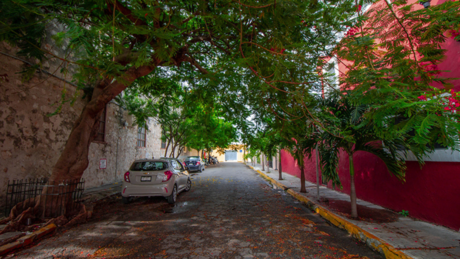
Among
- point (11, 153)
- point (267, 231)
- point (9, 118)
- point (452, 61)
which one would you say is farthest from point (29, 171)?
point (452, 61)

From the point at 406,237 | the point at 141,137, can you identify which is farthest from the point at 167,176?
the point at 141,137

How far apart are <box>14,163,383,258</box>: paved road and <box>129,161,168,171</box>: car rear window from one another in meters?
1.30

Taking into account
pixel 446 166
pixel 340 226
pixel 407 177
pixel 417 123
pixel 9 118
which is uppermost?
pixel 9 118

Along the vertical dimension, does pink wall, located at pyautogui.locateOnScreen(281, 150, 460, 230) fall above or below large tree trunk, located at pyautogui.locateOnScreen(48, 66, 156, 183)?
below

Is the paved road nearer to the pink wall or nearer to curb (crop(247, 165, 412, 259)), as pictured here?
curb (crop(247, 165, 412, 259))

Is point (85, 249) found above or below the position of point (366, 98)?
below

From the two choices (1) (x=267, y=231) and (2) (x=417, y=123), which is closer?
(2) (x=417, y=123)

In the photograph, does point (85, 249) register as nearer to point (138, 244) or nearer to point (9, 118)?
point (138, 244)

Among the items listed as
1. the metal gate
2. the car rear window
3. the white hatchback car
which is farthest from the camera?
the metal gate

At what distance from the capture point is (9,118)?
6.04 m

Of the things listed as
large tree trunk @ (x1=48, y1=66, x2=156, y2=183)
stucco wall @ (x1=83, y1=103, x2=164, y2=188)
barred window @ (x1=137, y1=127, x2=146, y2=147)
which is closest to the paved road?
large tree trunk @ (x1=48, y1=66, x2=156, y2=183)

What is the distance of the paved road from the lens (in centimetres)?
356

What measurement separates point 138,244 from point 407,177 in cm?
659

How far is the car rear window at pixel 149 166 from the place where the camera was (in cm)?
725
